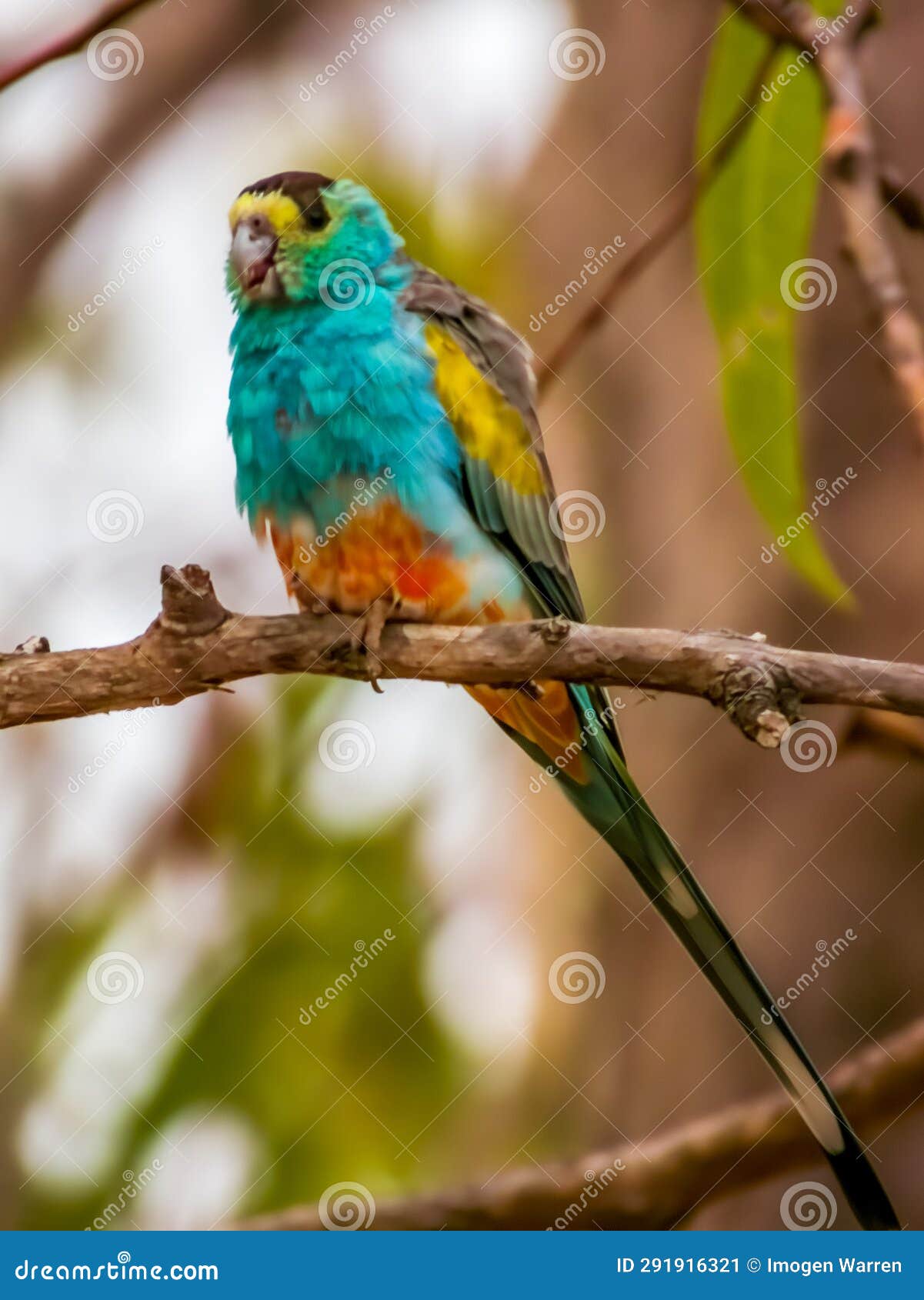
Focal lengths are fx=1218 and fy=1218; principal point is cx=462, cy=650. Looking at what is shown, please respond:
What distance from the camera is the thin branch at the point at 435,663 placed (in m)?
1.35

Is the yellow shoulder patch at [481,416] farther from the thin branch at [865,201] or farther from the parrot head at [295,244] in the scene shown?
the thin branch at [865,201]

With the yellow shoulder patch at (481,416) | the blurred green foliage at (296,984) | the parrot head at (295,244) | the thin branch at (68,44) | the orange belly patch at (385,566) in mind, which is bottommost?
the blurred green foliage at (296,984)

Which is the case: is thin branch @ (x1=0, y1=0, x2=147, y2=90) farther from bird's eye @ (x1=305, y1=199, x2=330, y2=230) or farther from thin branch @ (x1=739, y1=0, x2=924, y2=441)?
thin branch @ (x1=739, y1=0, x2=924, y2=441)

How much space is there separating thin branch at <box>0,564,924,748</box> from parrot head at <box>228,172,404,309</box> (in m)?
0.60

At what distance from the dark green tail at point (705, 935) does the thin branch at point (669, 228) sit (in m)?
0.52

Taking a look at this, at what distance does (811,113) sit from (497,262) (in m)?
0.89

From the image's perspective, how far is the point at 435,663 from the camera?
5.17 feet

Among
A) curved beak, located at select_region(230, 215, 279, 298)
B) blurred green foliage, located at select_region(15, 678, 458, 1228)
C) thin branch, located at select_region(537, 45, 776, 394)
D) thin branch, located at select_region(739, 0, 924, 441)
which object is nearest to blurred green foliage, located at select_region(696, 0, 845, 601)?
thin branch, located at select_region(537, 45, 776, 394)

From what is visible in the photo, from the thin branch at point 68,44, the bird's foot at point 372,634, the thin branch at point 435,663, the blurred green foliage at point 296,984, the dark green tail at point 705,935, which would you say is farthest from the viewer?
the blurred green foliage at point 296,984

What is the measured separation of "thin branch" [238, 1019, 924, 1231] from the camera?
173cm

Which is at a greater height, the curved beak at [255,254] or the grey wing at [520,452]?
the curved beak at [255,254]

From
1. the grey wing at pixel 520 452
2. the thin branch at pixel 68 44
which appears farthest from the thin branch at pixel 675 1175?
the thin branch at pixel 68 44

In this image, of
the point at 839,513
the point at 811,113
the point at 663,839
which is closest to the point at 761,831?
the point at 663,839

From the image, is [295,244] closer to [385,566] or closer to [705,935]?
[385,566]
